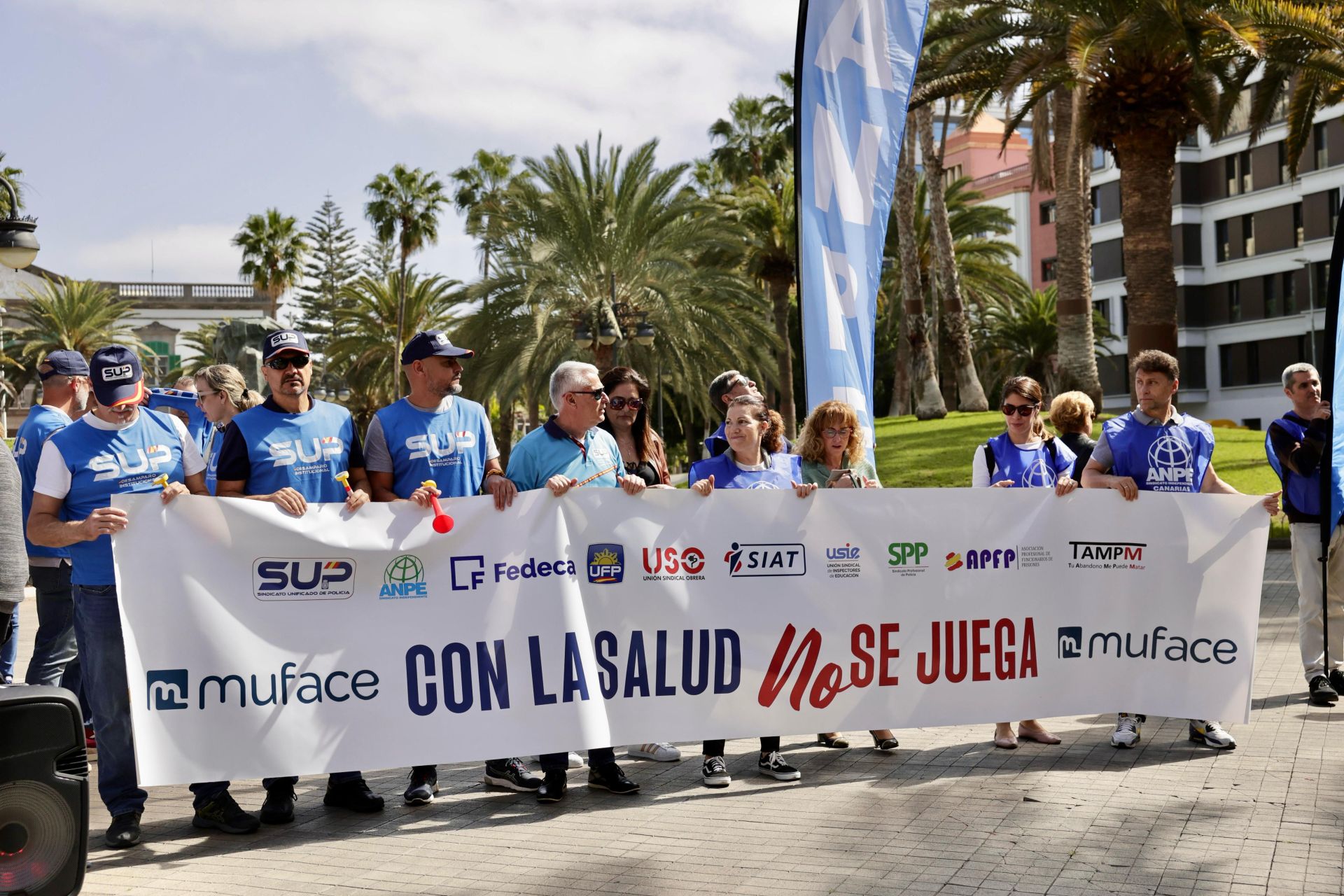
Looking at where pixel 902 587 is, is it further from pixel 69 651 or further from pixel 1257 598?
pixel 69 651

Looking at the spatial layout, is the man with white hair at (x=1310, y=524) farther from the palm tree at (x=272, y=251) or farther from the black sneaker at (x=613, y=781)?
the palm tree at (x=272, y=251)

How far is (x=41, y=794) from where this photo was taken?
13.6 feet

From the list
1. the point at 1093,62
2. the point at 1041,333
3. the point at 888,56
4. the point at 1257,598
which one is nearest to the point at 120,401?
the point at 888,56

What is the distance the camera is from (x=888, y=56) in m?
8.10

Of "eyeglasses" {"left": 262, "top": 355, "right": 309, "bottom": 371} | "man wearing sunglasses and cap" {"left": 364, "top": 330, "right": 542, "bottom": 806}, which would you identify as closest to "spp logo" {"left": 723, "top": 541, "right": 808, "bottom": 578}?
"man wearing sunglasses and cap" {"left": 364, "top": 330, "right": 542, "bottom": 806}

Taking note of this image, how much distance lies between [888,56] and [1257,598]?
382 cm

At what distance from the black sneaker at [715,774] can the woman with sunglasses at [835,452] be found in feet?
2.41

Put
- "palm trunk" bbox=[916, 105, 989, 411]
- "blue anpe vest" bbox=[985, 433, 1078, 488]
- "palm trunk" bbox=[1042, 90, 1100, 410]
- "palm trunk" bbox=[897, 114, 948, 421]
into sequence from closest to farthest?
"blue anpe vest" bbox=[985, 433, 1078, 488] < "palm trunk" bbox=[1042, 90, 1100, 410] < "palm trunk" bbox=[897, 114, 948, 421] < "palm trunk" bbox=[916, 105, 989, 411]

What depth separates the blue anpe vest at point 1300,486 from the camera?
7.88m

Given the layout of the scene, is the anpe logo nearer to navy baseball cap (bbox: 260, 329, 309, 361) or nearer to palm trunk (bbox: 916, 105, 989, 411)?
navy baseball cap (bbox: 260, 329, 309, 361)

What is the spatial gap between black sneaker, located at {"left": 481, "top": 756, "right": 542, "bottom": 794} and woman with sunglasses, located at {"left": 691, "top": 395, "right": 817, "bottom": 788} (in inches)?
32.2

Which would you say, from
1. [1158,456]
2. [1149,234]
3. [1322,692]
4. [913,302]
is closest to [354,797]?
[1158,456]

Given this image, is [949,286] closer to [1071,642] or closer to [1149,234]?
[1149,234]

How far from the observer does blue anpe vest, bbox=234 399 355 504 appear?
5.64m
